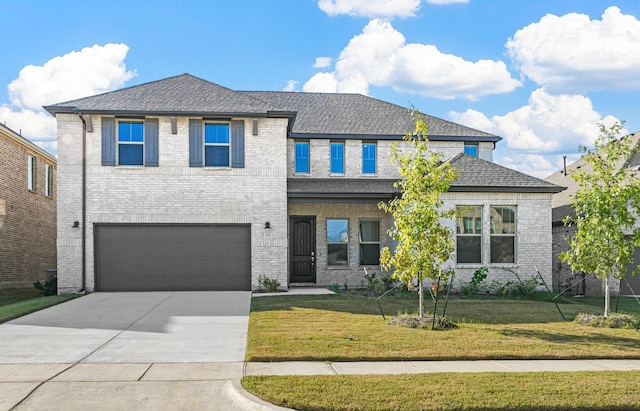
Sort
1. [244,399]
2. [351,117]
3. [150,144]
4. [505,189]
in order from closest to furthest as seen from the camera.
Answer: [244,399]
[150,144]
[505,189]
[351,117]

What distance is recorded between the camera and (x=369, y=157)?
22094 mm

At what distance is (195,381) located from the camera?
7.56 metres

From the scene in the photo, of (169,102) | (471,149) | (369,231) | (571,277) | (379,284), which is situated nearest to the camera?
(379,284)

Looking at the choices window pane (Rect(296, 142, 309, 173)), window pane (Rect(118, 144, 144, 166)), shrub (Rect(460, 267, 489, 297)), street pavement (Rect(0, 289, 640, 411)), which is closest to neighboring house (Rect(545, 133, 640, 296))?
shrub (Rect(460, 267, 489, 297))

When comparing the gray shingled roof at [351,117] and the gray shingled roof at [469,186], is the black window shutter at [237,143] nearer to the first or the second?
the gray shingled roof at [469,186]

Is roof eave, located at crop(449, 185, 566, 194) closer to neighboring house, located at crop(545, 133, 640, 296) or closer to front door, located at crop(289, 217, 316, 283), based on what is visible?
neighboring house, located at crop(545, 133, 640, 296)

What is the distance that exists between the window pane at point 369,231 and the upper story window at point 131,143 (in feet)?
25.9

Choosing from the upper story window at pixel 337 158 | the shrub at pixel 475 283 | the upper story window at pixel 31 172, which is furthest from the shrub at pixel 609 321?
the upper story window at pixel 31 172

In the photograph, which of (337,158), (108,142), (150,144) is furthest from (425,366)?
(337,158)

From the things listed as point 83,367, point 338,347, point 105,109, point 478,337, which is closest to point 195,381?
point 83,367

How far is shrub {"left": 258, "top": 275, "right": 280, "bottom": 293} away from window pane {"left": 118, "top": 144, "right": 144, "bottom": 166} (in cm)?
511

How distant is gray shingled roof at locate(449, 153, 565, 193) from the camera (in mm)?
18734

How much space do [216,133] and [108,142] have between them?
3234mm

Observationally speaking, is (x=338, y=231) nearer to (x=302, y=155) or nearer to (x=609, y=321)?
(x=302, y=155)
